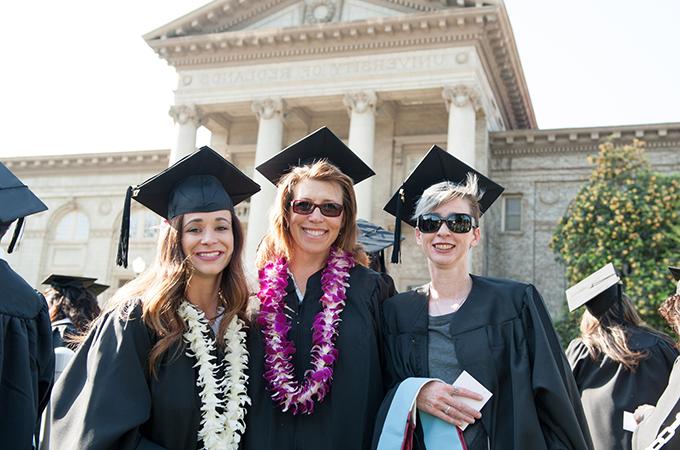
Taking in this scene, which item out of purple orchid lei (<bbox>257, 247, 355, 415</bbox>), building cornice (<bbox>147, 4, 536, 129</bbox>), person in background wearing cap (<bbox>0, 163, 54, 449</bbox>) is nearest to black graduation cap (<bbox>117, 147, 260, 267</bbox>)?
purple orchid lei (<bbox>257, 247, 355, 415</bbox>)

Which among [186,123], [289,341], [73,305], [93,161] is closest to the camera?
[289,341]

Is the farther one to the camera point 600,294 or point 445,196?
point 600,294

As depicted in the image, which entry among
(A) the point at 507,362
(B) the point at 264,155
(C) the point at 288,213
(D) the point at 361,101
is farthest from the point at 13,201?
(D) the point at 361,101

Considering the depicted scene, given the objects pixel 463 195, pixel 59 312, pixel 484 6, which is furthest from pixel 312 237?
pixel 484 6

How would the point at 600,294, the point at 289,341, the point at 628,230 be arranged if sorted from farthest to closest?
1. the point at 628,230
2. the point at 600,294
3. the point at 289,341

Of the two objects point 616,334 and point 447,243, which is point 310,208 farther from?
point 616,334

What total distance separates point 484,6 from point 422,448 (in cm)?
1958

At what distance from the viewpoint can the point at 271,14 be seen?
24.2 m

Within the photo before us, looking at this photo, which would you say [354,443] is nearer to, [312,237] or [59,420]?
[312,237]

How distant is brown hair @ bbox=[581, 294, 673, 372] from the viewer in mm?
5199

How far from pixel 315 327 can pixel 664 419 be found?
1.89 m

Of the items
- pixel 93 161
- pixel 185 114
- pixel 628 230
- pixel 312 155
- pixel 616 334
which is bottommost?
pixel 616 334

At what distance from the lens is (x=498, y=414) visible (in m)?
3.12

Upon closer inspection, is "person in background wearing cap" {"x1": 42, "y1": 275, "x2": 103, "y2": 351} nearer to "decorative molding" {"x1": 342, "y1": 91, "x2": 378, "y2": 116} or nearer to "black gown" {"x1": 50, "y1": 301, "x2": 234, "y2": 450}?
"black gown" {"x1": 50, "y1": 301, "x2": 234, "y2": 450}
